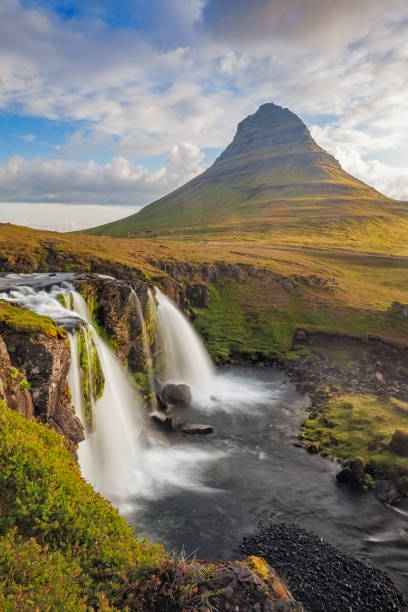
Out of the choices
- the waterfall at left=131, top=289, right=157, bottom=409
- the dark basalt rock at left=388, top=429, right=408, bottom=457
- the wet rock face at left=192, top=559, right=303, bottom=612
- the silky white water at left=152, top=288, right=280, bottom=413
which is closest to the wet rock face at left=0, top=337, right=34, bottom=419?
the wet rock face at left=192, top=559, right=303, bottom=612

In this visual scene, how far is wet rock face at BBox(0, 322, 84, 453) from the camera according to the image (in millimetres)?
14703

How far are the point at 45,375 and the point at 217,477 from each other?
40.5ft

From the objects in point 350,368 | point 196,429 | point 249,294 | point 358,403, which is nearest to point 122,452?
point 196,429

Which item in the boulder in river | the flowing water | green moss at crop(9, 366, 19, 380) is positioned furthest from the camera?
the boulder in river

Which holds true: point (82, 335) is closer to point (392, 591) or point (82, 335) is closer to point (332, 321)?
→ point (392, 591)

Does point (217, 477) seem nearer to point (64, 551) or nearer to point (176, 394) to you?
point (176, 394)

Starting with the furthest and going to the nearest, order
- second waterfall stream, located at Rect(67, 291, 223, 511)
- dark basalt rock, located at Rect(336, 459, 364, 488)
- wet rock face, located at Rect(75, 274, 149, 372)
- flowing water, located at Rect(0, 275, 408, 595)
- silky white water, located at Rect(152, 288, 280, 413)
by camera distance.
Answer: silky white water, located at Rect(152, 288, 280, 413) → wet rock face, located at Rect(75, 274, 149, 372) → dark basalt rock, located at Rect(336, 459, 364, 488) → second waterfall stream, located at Rect(67, 291, 223, 511) → flowing water, located at Rect(0, 275, 408, 595)

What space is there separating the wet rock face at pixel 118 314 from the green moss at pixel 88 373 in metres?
7.73

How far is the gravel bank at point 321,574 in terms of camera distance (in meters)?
13.1

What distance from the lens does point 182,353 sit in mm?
40312

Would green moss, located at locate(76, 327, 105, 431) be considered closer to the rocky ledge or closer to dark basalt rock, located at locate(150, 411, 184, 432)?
dark basalt rock, located at locate(150, 411, 184, 432)

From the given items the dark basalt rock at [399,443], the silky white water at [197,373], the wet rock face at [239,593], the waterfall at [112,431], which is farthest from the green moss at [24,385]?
the dark basalt rock at [399,443]

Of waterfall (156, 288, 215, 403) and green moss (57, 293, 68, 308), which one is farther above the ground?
green moss (57, 293, 68, 308)

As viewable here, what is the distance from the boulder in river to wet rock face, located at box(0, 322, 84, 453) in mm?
16111
